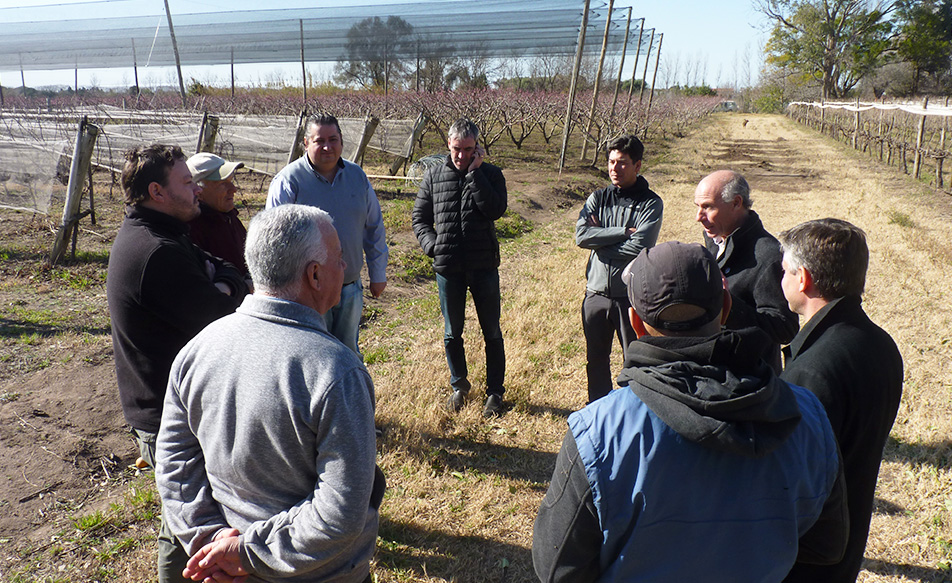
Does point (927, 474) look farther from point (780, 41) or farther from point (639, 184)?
point (780, 41)

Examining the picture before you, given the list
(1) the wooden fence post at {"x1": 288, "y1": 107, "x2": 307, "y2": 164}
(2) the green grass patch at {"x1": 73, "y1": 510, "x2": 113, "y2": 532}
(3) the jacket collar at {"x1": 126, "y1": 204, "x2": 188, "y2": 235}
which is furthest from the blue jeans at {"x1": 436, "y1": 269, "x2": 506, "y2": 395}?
(1) the wooden fence post at {"x1": 288, "y1": 107, "x2": 307, "y2": 164}

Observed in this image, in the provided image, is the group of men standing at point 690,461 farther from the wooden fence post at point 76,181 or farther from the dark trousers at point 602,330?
the wooden fence post at point 76,181

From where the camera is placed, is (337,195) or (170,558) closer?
(170,558)

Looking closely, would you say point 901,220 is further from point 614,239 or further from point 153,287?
point 153,287

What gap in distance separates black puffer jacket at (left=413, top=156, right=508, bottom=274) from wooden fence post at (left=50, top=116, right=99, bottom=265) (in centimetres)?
480

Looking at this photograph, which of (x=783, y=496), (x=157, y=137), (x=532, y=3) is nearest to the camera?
(x=783, y=496)

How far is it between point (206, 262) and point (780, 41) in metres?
61.6

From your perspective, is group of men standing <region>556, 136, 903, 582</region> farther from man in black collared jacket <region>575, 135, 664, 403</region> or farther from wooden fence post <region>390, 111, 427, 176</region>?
wooden fence post <region>390, 111, 427, 176</region>

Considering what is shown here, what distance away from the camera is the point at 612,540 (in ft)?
3.92

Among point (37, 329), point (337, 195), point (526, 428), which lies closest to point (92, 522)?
point (337, 195)

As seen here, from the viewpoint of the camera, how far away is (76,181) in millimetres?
6535

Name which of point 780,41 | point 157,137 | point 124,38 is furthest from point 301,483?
point 780,41

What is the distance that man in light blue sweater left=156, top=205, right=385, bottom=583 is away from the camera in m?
1.38

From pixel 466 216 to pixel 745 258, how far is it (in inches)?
66.3
